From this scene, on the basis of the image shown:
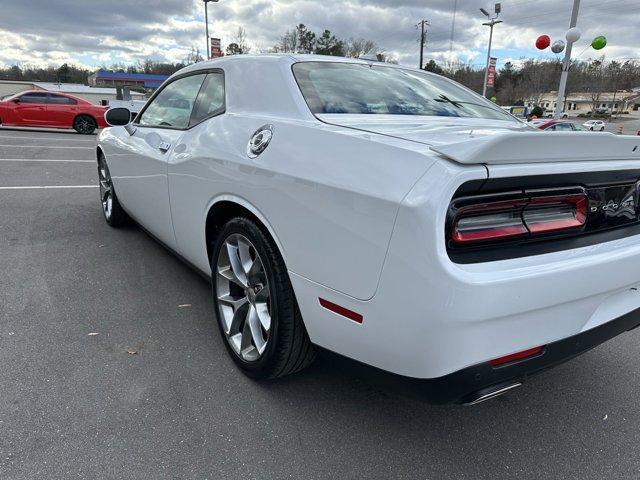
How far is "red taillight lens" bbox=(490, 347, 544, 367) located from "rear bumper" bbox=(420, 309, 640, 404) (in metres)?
0.01

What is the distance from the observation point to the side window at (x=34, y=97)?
16250 mm

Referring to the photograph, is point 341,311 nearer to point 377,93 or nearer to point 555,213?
point 555,213

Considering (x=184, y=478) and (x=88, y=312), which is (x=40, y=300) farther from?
(x=184, y=478)

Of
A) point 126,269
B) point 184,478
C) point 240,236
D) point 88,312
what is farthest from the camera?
point 126,269

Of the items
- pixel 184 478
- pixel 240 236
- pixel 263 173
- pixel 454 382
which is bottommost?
pixel 184 478

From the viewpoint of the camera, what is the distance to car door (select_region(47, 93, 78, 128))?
16453 millimetres

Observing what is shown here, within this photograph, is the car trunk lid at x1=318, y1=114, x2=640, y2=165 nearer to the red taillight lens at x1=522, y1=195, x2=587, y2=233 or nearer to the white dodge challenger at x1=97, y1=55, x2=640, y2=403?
the white dodge challenger at x1=97, y1=55, x2=640, y2=403

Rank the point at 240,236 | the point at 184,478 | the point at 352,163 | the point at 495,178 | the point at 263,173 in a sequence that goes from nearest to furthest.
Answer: the point at 495,178 → the point at 352,163 → the point at 184,478 → the point at 263,173 → the point at 240,236

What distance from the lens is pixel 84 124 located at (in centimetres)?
1702

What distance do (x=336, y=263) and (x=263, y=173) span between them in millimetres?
614

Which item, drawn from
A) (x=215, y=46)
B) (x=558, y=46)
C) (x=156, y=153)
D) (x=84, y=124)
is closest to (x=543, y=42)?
(x=558, y=46)

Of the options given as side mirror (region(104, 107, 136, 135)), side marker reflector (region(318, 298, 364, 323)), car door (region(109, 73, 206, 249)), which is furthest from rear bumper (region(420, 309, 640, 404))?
side mirror (region(104, 107, 136, 135))

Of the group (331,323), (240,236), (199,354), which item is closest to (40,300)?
(199,354)

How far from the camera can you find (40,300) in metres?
3.36
